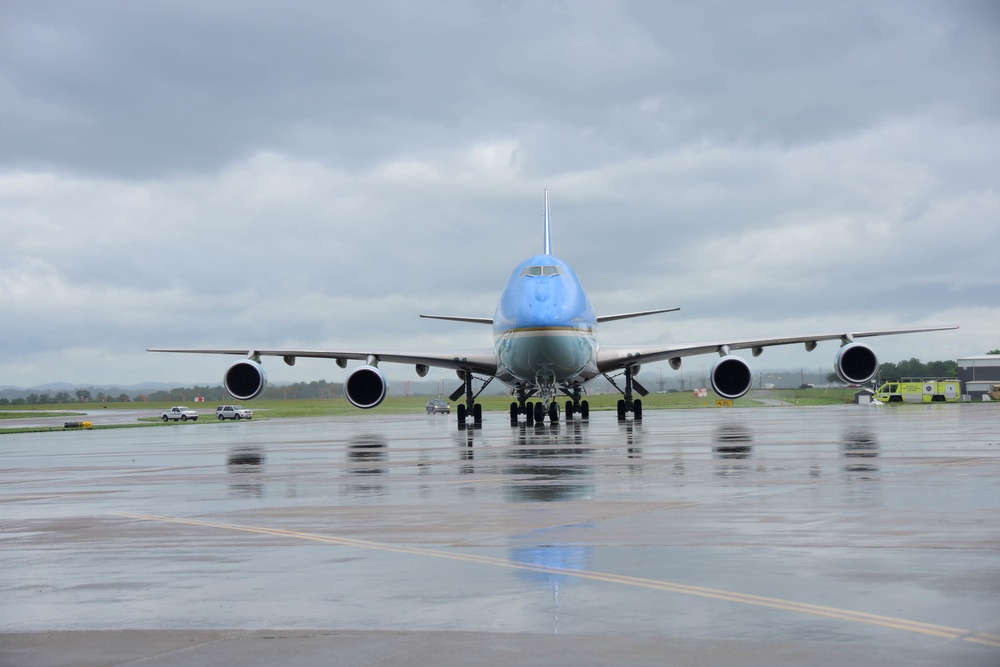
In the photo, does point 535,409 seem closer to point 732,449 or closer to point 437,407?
point 732,449

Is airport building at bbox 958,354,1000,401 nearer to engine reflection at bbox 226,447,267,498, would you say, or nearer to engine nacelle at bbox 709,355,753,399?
engine nacelle at bbox 709,355,753,399

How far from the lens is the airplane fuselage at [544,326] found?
107ft

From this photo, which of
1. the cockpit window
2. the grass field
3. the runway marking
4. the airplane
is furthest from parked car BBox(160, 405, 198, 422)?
the runway marking

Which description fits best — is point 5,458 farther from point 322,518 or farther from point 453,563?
point 453,563

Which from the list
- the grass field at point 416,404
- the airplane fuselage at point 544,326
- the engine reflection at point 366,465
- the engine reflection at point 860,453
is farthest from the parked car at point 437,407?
the engine reflection at point 860,453

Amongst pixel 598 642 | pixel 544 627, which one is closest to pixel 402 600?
pixel 544 627

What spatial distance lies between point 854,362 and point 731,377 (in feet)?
14.1

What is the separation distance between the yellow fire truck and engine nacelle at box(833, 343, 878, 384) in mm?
35888

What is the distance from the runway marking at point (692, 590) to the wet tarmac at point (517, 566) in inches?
1.1

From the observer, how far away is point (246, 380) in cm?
3669

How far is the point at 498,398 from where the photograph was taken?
90.9 metres

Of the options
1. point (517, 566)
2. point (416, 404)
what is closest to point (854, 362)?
point (517, 566)

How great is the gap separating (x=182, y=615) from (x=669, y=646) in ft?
9.81

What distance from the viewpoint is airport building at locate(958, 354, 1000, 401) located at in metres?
76.1
